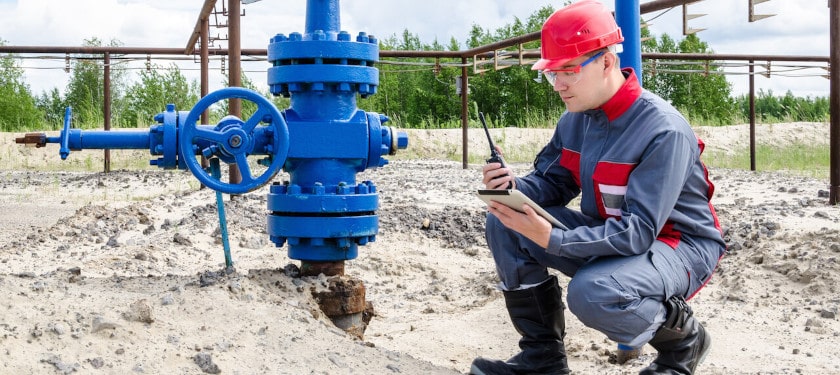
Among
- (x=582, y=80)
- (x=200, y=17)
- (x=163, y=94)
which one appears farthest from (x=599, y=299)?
(x=163, y=94)

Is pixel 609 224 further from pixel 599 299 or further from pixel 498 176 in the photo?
pixel 498 176

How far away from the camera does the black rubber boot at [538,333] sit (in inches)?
105

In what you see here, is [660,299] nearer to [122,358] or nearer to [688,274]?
[688,274]

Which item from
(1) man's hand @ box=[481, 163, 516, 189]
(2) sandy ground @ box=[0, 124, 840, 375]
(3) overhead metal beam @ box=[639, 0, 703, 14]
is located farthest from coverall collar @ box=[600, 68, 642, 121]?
(3) overhead metal beam @ box=[639, 0, 703, 14]

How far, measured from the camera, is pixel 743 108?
33.2m

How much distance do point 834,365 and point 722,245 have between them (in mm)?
627

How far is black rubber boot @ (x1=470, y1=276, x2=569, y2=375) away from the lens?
268cm

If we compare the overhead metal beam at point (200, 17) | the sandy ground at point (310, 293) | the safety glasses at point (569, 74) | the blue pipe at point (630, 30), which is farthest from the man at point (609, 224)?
the overhead metal beam at point (200, 17)

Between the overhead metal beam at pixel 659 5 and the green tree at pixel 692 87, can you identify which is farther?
the green tree at pixel 692 87

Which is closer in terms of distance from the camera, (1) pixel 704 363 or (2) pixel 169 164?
(1) pixel 704 363

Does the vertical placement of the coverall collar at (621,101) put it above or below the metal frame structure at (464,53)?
below

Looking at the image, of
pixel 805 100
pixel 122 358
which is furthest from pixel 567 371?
pixel 805 100

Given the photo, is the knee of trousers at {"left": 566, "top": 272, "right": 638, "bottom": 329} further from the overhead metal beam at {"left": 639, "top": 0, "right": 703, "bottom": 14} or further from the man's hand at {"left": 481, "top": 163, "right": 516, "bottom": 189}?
the overhead metal beam at {"left": 639, "top": 0, "right": 703, "bottom": 14}

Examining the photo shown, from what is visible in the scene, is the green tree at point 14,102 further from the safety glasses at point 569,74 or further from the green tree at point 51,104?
the safety glasses at point 569,74
